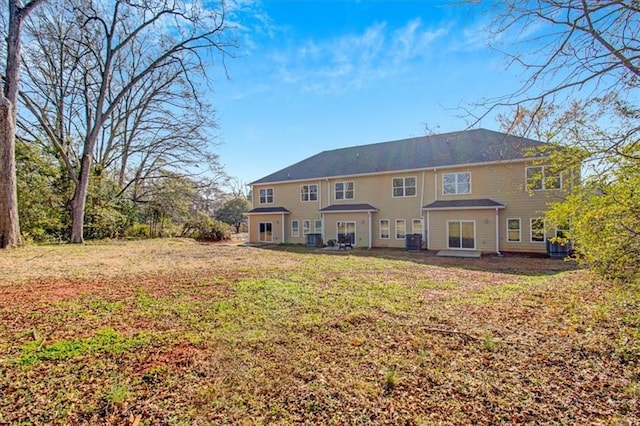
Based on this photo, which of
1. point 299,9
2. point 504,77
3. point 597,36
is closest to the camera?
point 597,36

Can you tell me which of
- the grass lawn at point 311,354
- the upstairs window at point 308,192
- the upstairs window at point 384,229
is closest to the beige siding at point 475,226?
the upstairs window at point 384,229

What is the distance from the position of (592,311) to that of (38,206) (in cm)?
2073

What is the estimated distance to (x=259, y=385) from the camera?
289 cm

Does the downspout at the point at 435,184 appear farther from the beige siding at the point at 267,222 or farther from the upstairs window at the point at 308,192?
the beige siding at the point at 267,222

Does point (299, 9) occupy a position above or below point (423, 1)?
above

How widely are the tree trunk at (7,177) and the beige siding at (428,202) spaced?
13.7 meters

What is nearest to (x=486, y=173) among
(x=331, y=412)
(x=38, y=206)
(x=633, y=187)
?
(x=633, y=187)

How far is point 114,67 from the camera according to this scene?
1772 cm

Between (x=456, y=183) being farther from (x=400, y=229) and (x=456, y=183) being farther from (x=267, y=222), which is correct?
(x=267, y=222)

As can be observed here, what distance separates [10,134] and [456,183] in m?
18.5

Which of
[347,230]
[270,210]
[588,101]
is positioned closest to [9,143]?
[270,210]

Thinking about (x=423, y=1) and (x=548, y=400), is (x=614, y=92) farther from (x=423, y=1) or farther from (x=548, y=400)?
(x=548, y=400)

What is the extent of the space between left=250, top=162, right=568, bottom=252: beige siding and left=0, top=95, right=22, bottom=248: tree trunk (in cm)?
1369

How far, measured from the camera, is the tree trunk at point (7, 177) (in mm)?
9875
